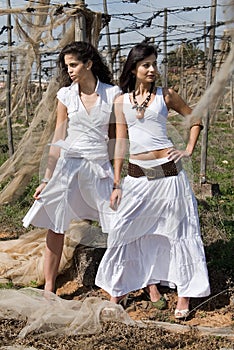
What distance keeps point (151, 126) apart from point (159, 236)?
809 mm

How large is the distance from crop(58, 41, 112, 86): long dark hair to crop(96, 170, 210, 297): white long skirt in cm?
78

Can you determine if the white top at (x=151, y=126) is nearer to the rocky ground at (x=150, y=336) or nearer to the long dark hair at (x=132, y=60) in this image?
the long dark hair at (x=132, y=60)

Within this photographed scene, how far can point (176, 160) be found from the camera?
165 inches

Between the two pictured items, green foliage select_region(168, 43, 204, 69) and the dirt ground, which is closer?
the dirt ground

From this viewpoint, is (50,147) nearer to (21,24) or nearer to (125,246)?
(125,246)

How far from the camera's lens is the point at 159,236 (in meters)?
4.46

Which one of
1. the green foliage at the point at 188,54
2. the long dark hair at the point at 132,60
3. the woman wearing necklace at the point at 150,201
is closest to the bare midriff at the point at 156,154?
the woman wearing necklace at the point at 150,201

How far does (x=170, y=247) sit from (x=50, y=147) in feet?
3.97

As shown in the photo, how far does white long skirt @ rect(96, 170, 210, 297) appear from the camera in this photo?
169 inches

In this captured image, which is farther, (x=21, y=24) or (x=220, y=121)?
(x=220, y=121)

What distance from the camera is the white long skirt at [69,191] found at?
176 inches

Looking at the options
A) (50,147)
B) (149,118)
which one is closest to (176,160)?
(149,118)

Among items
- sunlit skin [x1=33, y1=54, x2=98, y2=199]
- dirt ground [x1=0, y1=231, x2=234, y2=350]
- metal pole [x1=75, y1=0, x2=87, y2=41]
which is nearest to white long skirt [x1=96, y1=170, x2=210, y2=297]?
dirt ground [x1=0, y1=231, x2=234, y2=350]

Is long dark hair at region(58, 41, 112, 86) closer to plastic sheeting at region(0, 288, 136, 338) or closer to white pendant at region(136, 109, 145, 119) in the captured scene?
white pendant at region(136, 109, 145, 119)
